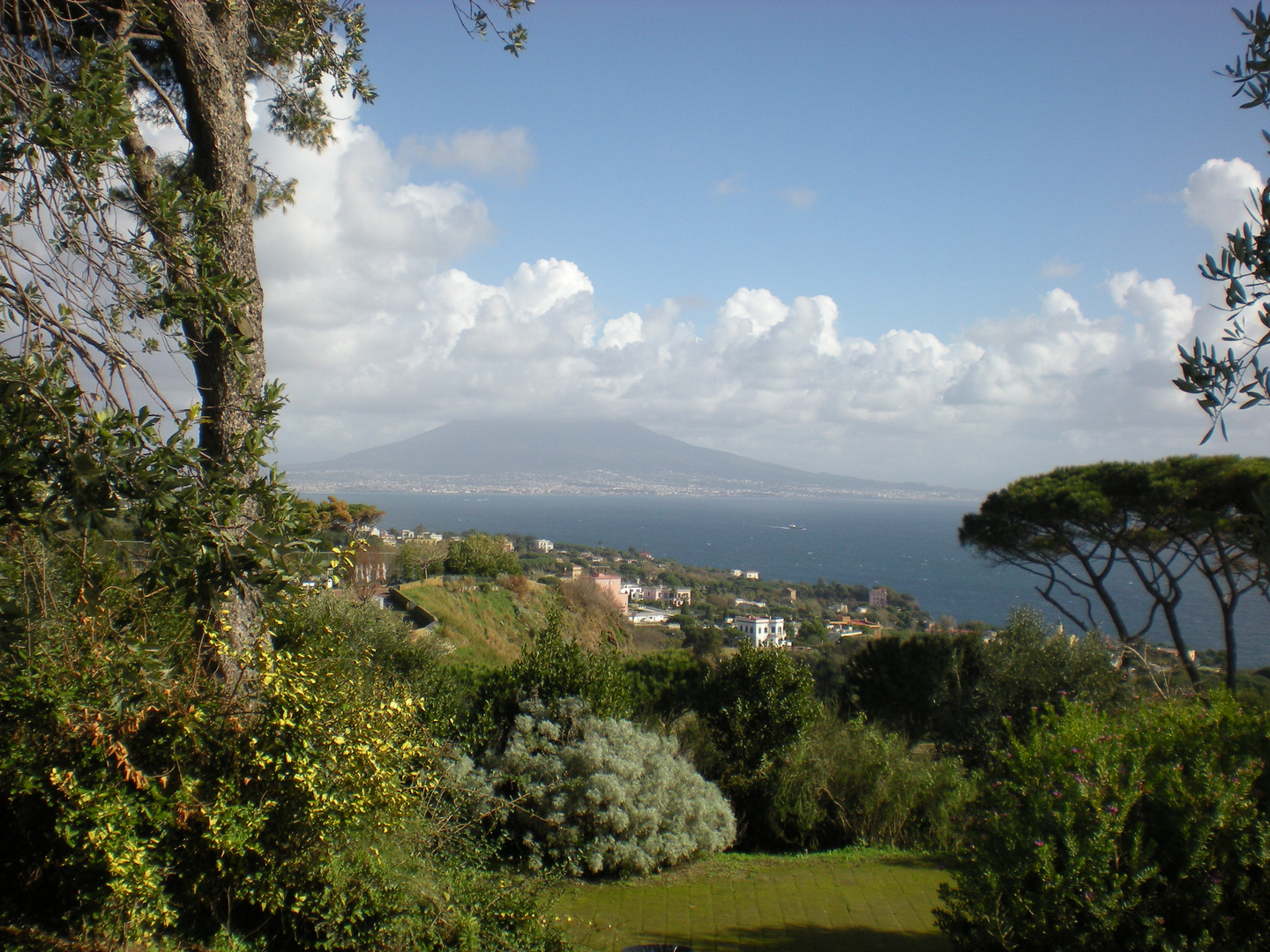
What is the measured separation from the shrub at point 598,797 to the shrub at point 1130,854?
11.7ft

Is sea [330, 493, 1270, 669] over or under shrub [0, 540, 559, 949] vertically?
under

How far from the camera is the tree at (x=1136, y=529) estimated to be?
514 inches

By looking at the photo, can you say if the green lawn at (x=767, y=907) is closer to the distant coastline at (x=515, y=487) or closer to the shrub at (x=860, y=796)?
the shrub at (x=860, y=796)

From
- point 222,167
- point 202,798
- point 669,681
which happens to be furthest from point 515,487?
point 202,798

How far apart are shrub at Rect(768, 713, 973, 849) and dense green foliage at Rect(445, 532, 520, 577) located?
56.2ft

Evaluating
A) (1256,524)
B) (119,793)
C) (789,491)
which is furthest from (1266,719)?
(789,491)

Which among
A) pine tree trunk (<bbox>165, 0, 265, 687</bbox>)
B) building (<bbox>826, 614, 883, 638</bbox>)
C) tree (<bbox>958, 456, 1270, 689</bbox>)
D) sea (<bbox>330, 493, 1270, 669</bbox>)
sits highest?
pine tree trunk (<bbox>165, 0, 265, 687</bbox>)

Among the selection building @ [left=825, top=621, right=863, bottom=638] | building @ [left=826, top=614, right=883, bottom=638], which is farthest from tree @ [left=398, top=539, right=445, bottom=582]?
building @ [left=826, top=614, right=883, bottom=638]

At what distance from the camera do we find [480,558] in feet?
85.3

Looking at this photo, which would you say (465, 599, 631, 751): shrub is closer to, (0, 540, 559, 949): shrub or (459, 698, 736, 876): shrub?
(459, 698, 736, 876): shrub

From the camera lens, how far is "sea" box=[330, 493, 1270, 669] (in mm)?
25822

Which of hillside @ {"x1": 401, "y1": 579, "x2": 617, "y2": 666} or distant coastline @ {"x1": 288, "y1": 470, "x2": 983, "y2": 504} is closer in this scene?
hillside @ {"x1": 401, "y1": 579, "x2": 617, "y2": 666}

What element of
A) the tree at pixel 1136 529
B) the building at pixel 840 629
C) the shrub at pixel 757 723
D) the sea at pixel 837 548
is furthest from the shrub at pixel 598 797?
the building at pixel 840 629

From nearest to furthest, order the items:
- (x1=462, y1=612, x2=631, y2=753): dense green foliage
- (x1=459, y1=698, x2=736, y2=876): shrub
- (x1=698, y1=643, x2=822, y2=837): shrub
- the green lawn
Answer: the green lawn, (x1=459, y1=698, x2=736, y2=876): shrub, (x1=462, y1=612, x2=631, y2=753): dense green foliage, (x1=698, y1=643, x2=822, y2=837): shrub
